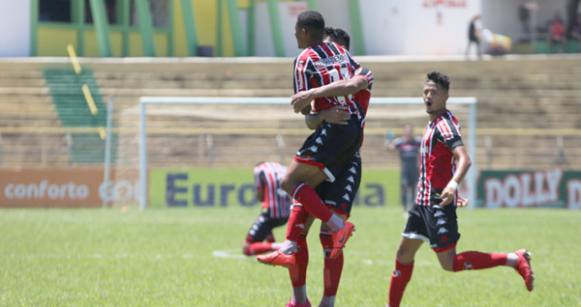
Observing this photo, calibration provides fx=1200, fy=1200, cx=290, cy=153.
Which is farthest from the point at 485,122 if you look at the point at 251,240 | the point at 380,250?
the point at 251,240

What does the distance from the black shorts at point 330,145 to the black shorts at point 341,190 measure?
0.57ft

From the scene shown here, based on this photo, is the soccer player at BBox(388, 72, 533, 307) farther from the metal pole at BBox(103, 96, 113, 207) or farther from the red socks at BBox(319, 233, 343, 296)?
the metal pole at BBox(103, 96, 113, 207)

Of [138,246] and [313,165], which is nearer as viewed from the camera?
[313,165]

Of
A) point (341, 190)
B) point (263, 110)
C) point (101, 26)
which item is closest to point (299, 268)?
point (341, 190)

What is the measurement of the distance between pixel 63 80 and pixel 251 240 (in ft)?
77.3

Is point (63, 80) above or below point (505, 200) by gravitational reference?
above

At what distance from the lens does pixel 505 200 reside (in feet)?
96.4

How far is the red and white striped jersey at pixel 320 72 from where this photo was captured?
9039 mm

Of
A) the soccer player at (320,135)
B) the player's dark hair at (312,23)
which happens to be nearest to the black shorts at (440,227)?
the soccer player at (320,135)

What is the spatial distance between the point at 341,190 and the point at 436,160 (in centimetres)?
92

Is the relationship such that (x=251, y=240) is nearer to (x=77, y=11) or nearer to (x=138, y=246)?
(x=138, y=246)

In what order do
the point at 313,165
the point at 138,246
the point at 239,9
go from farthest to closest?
1. the point at 239,9
2. the point at 138,246
3. the point at 313,165

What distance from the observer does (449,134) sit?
9.56 metres

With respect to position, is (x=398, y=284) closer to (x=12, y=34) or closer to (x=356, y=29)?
(x=12, y=34)
